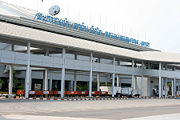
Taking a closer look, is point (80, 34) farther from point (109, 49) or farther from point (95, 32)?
point (109, 49)

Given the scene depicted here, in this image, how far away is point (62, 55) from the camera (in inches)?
1860

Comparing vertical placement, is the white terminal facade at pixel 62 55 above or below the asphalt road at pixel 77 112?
above

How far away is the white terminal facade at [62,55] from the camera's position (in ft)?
135

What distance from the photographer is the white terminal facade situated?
41125 millimetres

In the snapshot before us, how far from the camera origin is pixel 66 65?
159ft

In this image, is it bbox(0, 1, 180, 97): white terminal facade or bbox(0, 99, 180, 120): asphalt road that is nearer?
bbox(0, 99, 180, 120): asphalt road

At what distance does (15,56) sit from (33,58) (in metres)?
3.41

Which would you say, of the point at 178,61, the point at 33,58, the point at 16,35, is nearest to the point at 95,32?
the point at 178,61

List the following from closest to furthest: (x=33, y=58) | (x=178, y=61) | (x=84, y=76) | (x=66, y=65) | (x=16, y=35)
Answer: (x=16, y=35), (x=33, y=58), (x=66, y=65), (x=178, y=61), (x=84, y=76)

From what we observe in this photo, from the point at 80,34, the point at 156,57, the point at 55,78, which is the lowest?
the point at 55,78

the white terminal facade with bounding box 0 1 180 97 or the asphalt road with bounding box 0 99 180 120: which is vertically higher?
the white terminal facade with bounding box 0 1 180 97

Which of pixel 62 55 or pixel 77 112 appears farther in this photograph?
pixel 62 55

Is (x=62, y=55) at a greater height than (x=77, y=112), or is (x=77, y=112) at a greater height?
(x=62, y=55)

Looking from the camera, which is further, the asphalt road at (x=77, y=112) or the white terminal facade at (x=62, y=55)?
the white terminal facade at (x=62, y=55)
